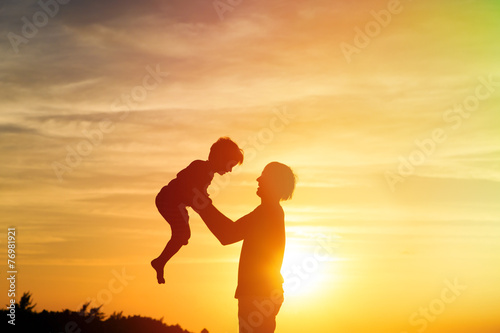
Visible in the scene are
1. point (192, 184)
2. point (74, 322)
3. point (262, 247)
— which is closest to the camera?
point (262, 247)

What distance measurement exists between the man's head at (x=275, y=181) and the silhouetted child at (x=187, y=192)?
873 mm

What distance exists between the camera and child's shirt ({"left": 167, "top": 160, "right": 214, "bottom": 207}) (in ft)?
30.8

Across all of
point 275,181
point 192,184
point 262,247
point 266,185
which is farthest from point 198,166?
point 262,247

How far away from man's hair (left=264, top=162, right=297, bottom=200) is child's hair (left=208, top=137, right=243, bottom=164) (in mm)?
803

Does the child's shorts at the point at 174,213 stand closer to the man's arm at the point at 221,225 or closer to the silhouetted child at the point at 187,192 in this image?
the silhouetted child at the point at 187,192

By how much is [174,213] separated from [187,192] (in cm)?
47

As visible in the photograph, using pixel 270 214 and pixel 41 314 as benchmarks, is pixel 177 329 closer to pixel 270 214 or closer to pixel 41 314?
pixel 41 314

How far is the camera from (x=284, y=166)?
→ 9.16 metres

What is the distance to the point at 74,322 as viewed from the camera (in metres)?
13.8

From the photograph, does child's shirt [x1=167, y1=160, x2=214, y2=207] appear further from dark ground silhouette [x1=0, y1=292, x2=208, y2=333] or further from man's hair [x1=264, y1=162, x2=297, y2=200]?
dark ground silhouette [x1=0, y1=292, x2=208, y2=333]

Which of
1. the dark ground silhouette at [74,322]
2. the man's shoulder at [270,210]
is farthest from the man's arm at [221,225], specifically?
the dark ground silhouette at [74,322]

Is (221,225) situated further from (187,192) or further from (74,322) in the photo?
(74,322)

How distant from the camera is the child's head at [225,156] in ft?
31.8

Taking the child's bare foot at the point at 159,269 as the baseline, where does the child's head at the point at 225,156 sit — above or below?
above
